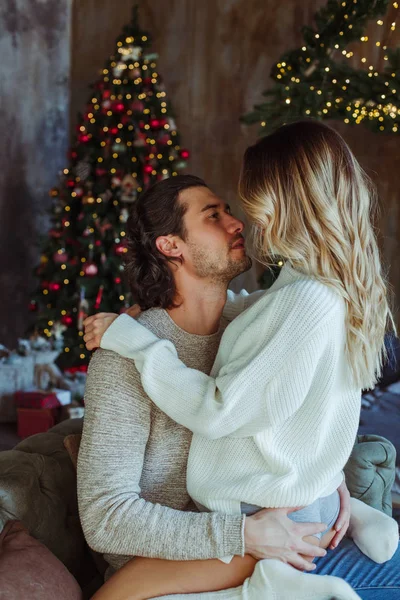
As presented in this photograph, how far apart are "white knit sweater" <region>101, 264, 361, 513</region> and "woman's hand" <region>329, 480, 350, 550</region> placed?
110 millimetres

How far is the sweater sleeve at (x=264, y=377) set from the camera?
164 centimetres

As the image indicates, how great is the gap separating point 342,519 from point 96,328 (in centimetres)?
79

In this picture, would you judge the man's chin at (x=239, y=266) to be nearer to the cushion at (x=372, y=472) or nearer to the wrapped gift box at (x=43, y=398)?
the cushion at (x=372, y=472)

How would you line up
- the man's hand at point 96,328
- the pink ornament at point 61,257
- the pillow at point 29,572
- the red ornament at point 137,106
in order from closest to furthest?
the pillow at point 29,572, the man's hand at point 96,328, the red ornament at point 137,106, the pink ornament at point 61,257

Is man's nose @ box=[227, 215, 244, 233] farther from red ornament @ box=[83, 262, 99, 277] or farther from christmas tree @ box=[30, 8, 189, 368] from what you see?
red ornament @ box=[83, 262, 99, 277]

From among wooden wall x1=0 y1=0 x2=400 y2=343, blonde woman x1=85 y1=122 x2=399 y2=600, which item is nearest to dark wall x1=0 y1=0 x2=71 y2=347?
wooden wall x1=0 y1=0 x2=400 y2=343

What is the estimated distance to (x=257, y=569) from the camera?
5.39 feet

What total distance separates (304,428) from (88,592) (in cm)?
83

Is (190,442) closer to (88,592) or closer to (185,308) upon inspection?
(185,308)

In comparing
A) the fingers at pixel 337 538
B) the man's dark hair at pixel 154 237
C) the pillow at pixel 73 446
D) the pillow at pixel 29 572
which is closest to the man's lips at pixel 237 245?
the man's dark hair at pixel 154 237

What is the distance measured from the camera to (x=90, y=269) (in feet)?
20.8

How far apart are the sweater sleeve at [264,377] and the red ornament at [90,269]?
15.5 ft

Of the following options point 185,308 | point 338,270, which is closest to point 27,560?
point 185,308

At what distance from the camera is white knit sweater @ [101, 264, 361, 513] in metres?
1.65
